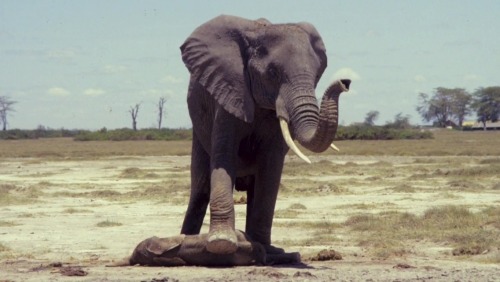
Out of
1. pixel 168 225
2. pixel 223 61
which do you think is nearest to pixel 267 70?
pixel 223 61

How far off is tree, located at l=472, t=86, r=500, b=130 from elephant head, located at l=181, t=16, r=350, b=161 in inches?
4706

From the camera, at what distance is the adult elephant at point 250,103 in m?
10.3

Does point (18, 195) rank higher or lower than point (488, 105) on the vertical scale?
lower

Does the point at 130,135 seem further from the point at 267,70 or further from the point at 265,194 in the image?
the point at 267,70

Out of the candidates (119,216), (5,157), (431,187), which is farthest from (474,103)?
(119,216)

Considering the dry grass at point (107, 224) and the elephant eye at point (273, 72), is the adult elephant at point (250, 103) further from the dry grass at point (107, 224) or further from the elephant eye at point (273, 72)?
the dry grass at point (107, 224)

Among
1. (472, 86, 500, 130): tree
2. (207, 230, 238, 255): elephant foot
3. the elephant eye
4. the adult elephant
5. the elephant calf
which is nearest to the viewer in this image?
the adult elephant

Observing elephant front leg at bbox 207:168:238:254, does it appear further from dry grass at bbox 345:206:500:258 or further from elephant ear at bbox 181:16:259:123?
dry grass at bbox 345:206:500:258

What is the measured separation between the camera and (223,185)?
10805 millimetres

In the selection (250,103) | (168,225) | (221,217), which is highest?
(250,103)

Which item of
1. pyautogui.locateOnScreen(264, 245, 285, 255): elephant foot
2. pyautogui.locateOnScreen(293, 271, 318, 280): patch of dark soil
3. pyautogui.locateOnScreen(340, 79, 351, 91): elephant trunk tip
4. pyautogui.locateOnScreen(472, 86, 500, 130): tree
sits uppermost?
pyautogui.locateOnScreen(472, 86, 500, 130): tree

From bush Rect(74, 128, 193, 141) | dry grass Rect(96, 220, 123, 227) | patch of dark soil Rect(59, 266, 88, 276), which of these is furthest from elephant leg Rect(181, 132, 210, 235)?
bush Rect(74, 128, 193, 141)

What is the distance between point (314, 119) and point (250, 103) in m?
1.05

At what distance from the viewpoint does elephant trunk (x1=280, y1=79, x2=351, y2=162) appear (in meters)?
9.40
